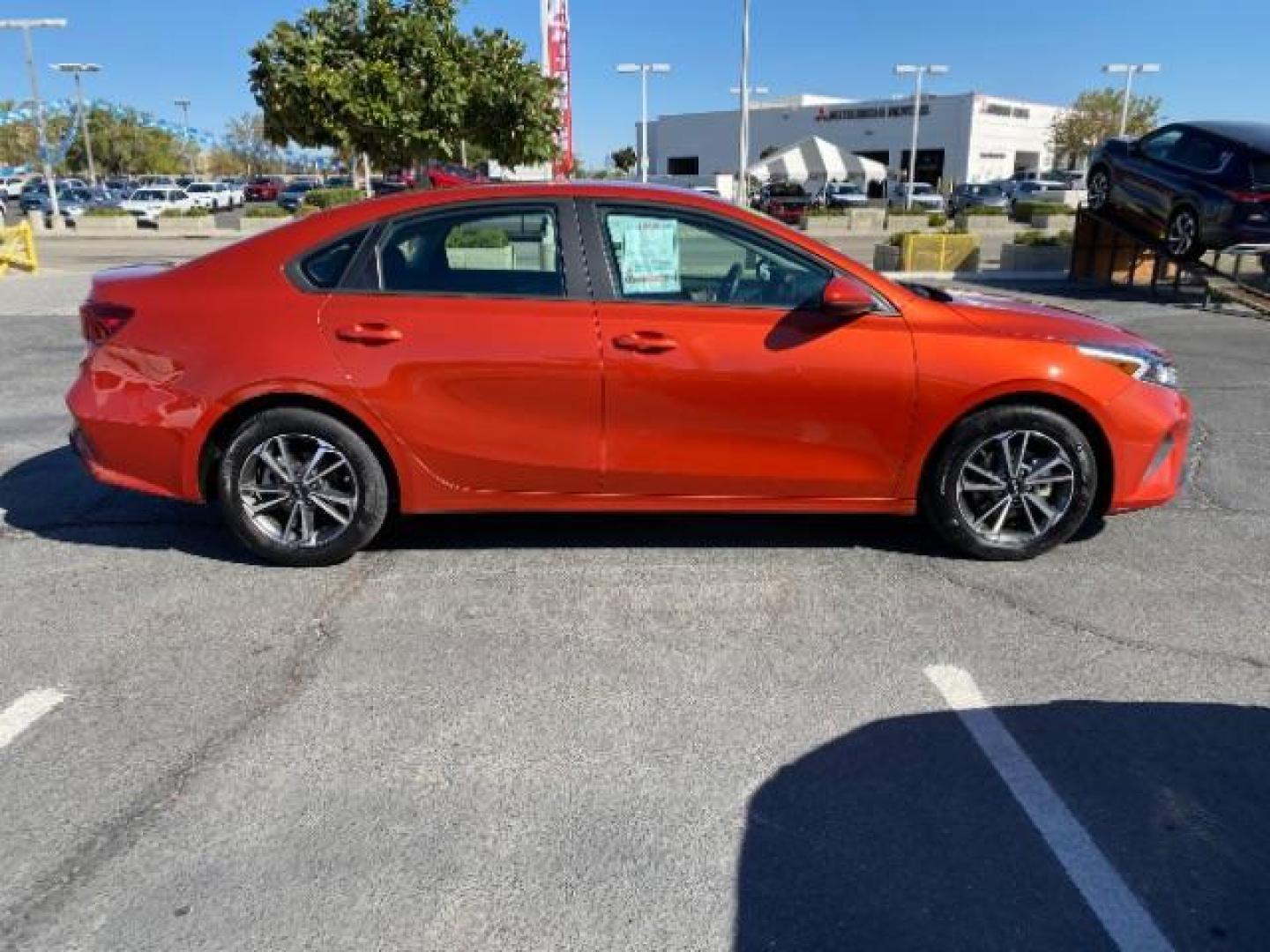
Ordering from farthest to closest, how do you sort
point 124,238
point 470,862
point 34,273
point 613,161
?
point 613,161, point 124,238, point 34,273, point 470,862

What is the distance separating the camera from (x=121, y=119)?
283 feet

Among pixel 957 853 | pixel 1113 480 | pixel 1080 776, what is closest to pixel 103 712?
pixel 957 853

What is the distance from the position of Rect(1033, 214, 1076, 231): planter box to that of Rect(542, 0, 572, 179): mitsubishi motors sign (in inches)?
763

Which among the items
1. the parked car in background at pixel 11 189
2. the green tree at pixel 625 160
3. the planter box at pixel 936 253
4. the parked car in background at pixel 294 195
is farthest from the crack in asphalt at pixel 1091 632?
the green tree at pixel 625 160

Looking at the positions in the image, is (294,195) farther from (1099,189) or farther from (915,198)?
(1099,189)

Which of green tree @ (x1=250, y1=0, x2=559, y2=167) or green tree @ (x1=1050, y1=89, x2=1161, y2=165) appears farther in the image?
green tree @ (x1=1050, y1=89, x2=1161, y2=165)

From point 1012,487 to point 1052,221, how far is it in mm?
33618

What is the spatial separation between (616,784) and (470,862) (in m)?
0.49

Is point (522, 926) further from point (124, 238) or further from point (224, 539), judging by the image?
point (124, 238)

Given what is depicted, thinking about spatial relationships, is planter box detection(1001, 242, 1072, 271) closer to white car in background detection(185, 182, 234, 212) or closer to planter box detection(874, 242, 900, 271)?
planter box detection(874, 242, 900, 271)


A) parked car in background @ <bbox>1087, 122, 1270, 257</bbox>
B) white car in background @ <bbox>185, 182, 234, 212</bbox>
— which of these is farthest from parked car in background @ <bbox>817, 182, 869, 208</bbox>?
white car in background @ <bbox>185, 182, 234, 212</bbox>

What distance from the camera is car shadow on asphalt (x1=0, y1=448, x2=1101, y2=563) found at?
14.6ft

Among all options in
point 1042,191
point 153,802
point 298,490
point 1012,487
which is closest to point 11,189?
point 1042,191

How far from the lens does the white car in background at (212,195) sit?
148 ft
